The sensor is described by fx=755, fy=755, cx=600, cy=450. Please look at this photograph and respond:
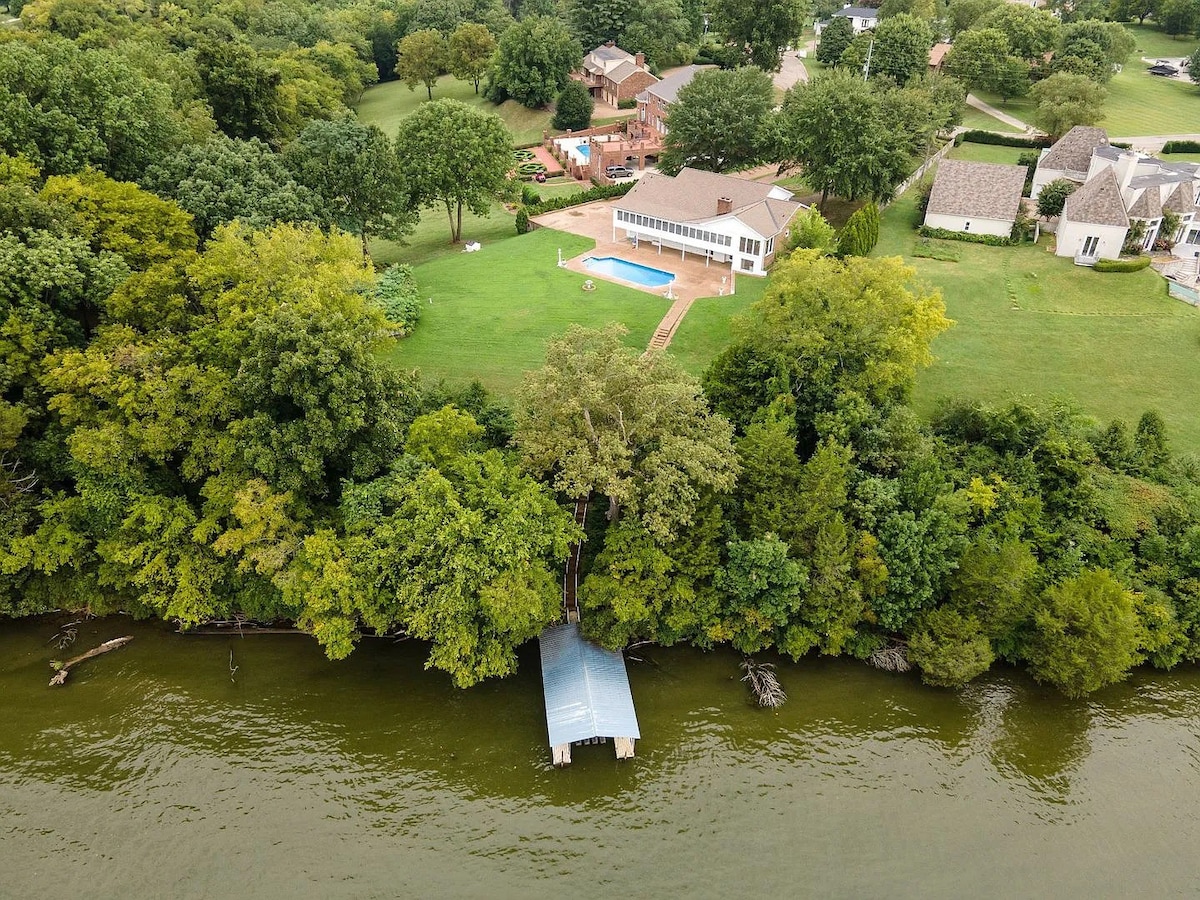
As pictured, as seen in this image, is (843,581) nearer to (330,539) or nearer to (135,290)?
(330,539)

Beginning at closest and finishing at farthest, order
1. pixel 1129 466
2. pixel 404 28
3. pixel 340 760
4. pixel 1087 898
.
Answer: pixel 1087 898 < pixel 340 760 < pixel 1129 466 < pixel 404 28

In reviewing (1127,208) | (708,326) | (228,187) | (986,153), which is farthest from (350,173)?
(986,153)

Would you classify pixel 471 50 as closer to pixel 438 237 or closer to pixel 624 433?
pixel 438 237

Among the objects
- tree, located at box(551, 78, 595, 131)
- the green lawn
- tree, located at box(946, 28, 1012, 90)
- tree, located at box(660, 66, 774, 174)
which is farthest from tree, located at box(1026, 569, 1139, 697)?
tree, located at box(946, 28, 1012, 90)

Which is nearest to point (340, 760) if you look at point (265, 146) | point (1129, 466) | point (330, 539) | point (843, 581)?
point (330, 539)

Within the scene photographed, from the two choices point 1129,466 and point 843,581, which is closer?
point 843,581

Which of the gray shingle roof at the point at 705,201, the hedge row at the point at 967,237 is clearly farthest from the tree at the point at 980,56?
the gray shingle roof at the point at 705,201
